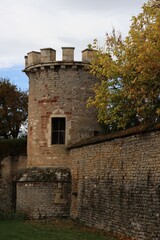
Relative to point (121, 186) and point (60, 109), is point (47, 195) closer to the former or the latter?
point (60, 109)

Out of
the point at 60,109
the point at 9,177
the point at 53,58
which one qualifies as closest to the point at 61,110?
the point at 60,109

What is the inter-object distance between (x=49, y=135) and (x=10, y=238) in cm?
849

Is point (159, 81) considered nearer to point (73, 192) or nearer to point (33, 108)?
point (73, 192)

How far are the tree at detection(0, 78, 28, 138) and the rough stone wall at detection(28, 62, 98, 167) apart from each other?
17675 mm

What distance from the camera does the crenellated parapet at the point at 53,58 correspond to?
73.2ft

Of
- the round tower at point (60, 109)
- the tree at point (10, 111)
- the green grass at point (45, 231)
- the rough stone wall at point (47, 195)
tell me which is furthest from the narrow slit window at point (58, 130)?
the tree at point (10, 111)

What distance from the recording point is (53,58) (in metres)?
22.7

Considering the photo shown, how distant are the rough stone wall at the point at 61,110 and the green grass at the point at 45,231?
→ 3.59 m

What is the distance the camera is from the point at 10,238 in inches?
570

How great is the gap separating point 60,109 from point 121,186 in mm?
7256

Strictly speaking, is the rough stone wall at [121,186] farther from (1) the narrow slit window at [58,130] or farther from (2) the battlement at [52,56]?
(2) the battlement at [52,56]

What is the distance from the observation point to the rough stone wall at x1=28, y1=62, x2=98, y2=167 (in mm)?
22234

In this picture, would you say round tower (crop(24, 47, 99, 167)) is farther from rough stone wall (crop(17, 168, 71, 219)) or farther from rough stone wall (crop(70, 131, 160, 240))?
rough stone wall (crop(70, 131, 160, 240))

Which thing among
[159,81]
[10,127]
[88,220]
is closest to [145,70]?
[159,81]
